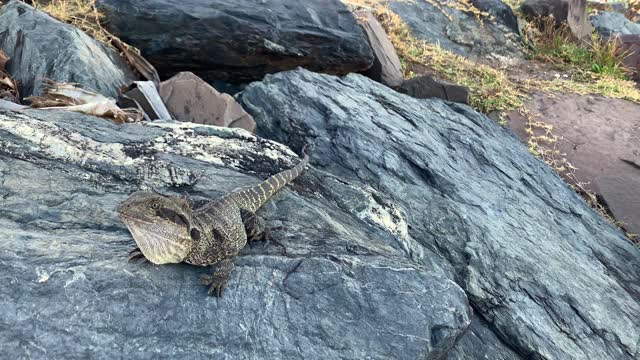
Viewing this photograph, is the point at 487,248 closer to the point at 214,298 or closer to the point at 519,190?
the point at 519,190

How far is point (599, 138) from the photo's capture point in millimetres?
9031

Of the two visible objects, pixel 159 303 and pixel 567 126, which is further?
pixel 567 126

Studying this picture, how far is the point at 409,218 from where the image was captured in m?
4.89

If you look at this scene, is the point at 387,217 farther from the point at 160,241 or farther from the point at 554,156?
the point at 554,156

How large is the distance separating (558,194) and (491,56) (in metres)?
6.55

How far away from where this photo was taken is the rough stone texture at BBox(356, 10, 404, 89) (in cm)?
891

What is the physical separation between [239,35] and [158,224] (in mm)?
4939

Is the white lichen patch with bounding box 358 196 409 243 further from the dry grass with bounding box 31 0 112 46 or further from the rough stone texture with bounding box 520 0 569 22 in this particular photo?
the rough stone texture with bounding box 520 0 569 22

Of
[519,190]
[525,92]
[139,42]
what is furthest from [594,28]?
[139,42]

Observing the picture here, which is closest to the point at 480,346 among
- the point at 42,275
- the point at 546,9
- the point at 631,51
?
the point at 42,275

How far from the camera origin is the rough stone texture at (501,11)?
13469 mm

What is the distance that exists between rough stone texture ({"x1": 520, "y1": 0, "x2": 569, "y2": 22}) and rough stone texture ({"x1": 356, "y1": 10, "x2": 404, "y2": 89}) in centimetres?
571

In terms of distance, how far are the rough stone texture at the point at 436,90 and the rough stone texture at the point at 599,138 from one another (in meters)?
1.11

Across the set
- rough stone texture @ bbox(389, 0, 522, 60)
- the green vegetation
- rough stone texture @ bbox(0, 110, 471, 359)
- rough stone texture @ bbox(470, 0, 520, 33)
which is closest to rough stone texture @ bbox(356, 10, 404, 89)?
rough stone texture @ bbox(389, 0, 522, 60)
